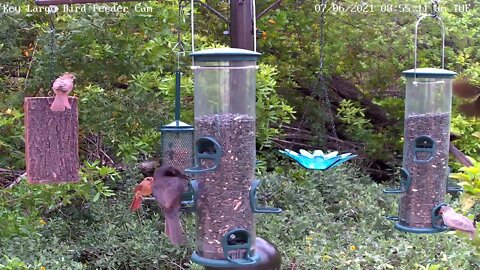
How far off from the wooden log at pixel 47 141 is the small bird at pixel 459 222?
1778 millimetres

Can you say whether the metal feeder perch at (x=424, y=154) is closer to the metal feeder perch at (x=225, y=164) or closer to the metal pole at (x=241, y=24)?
the metal feeder perch at (x=225, y=164)

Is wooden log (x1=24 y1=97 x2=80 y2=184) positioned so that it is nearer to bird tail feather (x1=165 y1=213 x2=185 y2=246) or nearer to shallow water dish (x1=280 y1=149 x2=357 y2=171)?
bird tail feather (x1=165 y1=213 x2=185 y2=246)

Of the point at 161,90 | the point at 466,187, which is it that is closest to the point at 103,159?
the point at 161,90

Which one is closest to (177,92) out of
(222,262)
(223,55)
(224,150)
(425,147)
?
(224,150)

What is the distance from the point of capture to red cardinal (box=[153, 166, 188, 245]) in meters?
2.62

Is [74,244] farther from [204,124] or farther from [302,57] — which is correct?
[302,57]

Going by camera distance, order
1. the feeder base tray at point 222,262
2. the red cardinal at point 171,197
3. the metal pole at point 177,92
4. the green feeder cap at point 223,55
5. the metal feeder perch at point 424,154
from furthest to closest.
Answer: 1. the metal feeder perch at point 424,154
2. the metal pole at point 177,92
3. the red cardinal at point 171,197
4. the feeder base tray at point 222,262
5. the green feeder cap at point 223,55

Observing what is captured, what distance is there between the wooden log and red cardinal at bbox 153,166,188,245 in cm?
62

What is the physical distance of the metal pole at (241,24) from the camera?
3734 mm

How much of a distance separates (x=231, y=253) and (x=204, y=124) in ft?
1.74

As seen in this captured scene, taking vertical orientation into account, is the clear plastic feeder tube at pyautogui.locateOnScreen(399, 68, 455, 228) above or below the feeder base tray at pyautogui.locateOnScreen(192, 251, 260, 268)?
above
